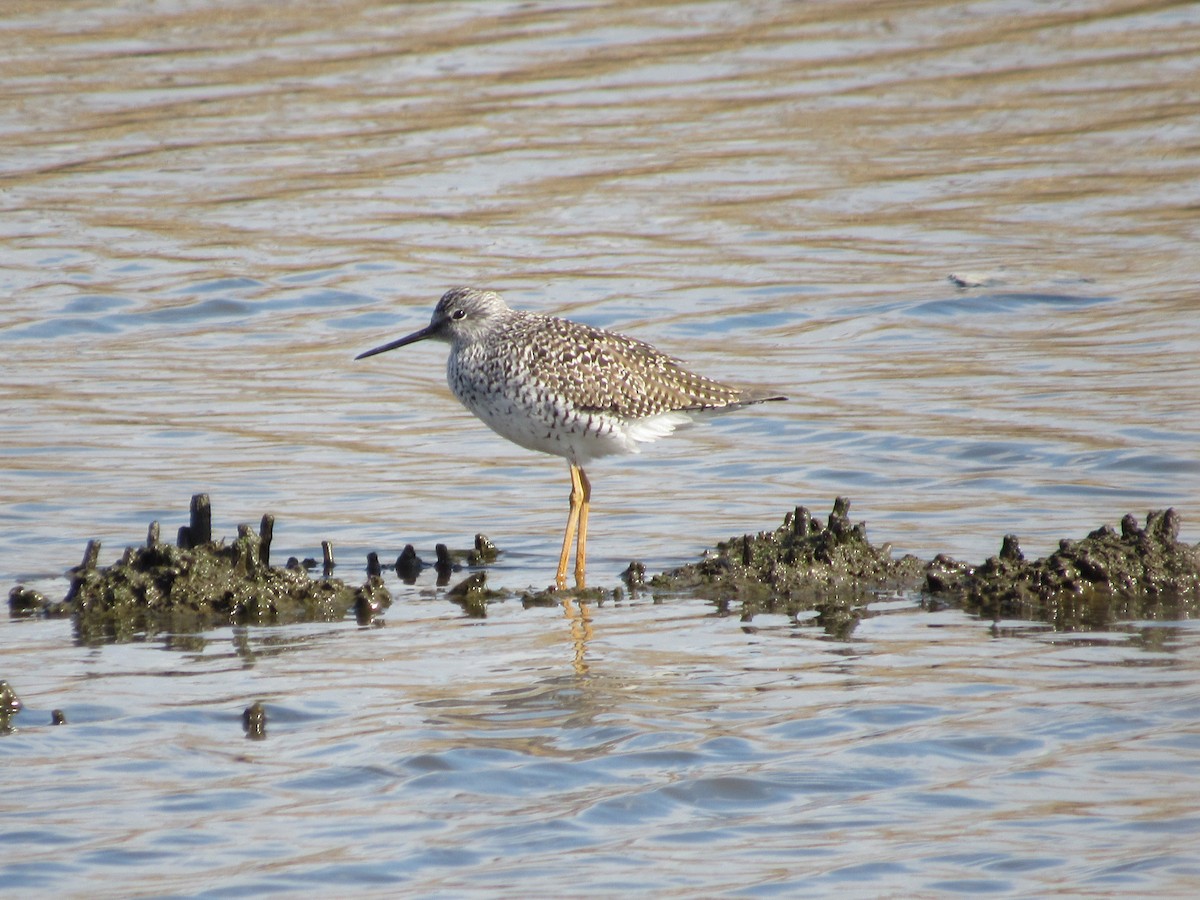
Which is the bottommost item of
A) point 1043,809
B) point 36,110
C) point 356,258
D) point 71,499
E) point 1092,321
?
point 1043,809

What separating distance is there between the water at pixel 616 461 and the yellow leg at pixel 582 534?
14 cm

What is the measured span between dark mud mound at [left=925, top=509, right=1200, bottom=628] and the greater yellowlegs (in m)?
2.28

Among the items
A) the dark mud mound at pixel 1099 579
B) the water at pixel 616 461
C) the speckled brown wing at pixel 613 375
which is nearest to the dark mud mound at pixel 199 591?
the water at pixel 616 461

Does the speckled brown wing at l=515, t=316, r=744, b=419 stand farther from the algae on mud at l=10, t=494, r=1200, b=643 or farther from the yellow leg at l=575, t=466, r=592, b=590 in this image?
the algae on mud at l=10, t=494, r=1200, b=643

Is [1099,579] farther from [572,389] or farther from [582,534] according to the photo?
[572,389]

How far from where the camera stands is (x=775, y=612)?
30.1 ft

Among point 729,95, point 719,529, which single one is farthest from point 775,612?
point 729,95

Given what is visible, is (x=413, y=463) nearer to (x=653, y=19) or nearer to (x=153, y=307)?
(x=153, y=307)

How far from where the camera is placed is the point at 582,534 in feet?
34.2

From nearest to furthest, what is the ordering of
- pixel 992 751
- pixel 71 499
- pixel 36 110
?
1. pixel 992 751
2. pixel 71 499
3. pixel 36 110

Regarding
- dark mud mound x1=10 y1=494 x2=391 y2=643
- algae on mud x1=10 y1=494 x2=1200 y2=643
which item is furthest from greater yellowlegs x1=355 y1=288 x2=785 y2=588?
dark mud mound x1=10 y1=494 x2=391 y2=643

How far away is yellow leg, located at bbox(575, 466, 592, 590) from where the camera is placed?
998cm

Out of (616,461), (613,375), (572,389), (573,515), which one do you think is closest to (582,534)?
(573,515)

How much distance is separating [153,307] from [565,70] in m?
8.80
